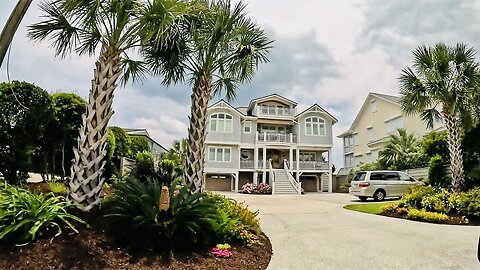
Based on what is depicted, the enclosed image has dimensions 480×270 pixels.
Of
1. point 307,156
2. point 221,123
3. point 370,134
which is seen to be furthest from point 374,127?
point 221,123

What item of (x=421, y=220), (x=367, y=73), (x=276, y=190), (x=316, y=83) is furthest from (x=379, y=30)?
(x=276, y=190)

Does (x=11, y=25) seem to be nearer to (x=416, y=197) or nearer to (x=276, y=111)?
(x=416, y=197)

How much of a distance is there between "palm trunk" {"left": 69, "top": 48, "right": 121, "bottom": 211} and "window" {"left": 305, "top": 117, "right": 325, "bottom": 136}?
26.8 metres

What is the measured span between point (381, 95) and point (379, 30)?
2687cm

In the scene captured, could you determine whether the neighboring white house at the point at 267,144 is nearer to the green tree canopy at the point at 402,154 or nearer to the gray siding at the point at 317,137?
the gray siding at the point at 317,137

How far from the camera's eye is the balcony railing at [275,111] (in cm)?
3136

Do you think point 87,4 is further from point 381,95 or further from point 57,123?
point 381,95

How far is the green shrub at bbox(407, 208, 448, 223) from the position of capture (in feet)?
32.8

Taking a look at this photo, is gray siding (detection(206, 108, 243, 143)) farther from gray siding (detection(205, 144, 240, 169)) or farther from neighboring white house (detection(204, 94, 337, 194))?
gray siding (detection(205, 144, 240, 169))

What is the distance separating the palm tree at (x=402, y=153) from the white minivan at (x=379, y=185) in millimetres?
7007

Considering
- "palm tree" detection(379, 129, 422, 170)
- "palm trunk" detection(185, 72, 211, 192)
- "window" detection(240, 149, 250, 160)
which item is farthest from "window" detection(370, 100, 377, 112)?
"palm trunk" detection(185, 72, 211, 192)

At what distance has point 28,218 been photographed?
454 centimetres

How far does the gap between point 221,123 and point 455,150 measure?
20.4 m

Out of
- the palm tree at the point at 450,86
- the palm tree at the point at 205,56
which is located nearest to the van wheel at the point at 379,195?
the palm tree at the point at 450,86
